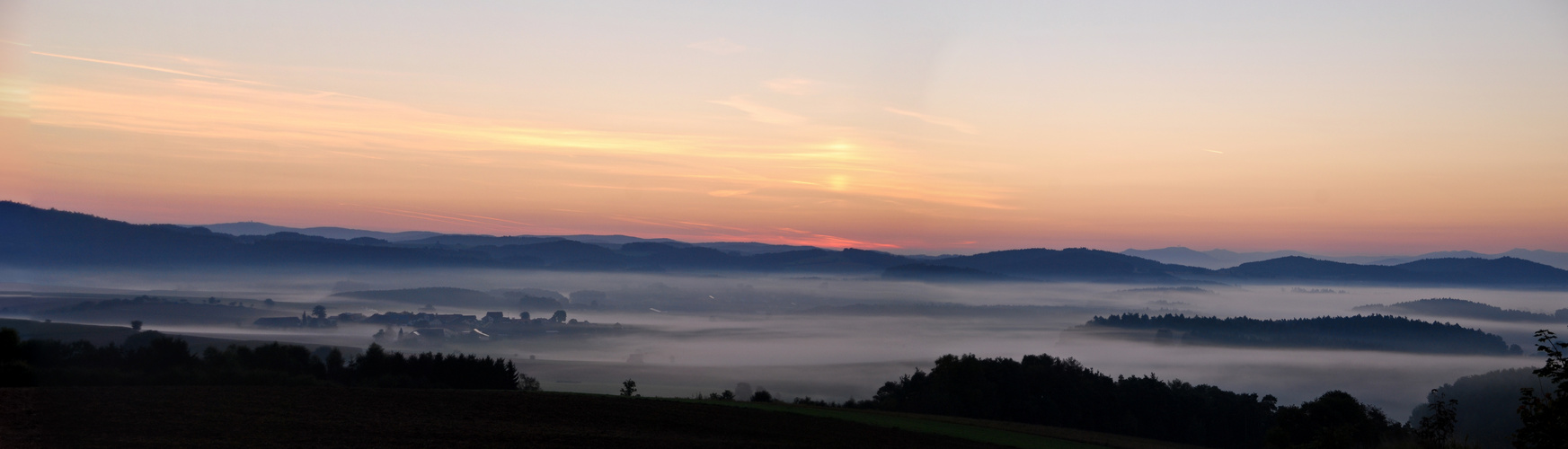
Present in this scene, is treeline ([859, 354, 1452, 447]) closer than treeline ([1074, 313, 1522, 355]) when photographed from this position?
Yes

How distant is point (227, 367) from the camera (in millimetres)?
32344

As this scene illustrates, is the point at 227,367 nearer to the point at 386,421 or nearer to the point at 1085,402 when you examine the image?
the point at 386,421

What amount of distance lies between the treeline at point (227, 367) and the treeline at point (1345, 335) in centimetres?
18153

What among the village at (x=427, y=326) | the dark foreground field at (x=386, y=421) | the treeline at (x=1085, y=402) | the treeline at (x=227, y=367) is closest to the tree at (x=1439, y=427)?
the dark foreground field at (x=386, y=421)

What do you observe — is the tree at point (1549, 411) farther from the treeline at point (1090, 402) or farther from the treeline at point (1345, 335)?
the treeline at point (1345, 335)

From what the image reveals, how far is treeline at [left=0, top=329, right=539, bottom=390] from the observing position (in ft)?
88.9

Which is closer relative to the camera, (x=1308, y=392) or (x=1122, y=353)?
(x=1308, y=392)

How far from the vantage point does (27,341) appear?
30.0 meters

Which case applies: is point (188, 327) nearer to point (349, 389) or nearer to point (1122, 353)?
point (349, 389)

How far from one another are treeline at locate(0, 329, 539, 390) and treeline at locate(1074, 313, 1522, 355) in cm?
18153

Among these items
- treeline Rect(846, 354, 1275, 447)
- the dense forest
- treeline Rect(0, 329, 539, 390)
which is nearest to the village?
treeline Rect(0, 329, 539, 390)

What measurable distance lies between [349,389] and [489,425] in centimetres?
763

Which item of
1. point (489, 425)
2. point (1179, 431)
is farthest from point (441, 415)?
Answer: point (1179, 431)

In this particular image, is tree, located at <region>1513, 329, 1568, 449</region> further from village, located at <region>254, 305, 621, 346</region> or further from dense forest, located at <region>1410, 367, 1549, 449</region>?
village, located at <region>254, 305, 621, 346</region>
